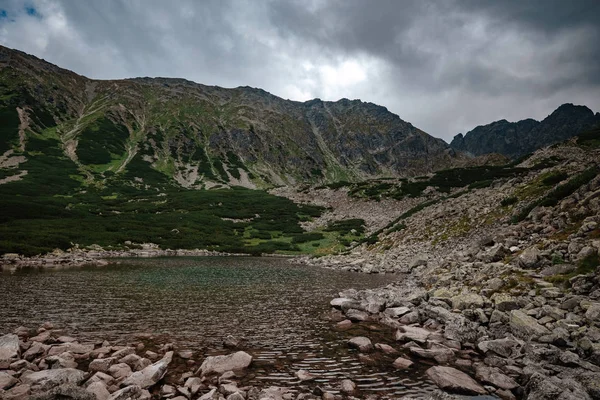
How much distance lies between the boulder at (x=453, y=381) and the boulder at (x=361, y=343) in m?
2.92

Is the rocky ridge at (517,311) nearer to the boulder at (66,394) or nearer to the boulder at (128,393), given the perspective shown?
the boulder at (128,393)

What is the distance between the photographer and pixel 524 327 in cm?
1343

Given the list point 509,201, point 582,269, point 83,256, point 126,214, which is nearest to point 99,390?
point 582,269

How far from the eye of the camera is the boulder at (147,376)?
10234 millimetres

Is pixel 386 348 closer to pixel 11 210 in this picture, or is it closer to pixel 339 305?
pixel 339 305

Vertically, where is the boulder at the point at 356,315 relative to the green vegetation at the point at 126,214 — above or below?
below

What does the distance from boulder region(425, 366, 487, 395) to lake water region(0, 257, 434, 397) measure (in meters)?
0.31

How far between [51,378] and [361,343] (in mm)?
11192

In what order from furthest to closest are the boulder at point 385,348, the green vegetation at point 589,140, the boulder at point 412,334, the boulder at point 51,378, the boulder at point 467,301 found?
1. the green vegetation at point 589,140
2. the boulder at point 467,301
3. the boulder at point 412,334
4. the boulder at point 385,348
5. the boulder at point 51,378

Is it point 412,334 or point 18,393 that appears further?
point 412,334

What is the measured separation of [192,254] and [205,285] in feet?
135

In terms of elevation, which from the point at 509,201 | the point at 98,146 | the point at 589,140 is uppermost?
the point at 98,146

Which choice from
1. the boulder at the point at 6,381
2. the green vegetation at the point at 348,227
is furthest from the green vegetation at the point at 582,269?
the green vegetation at the point at 348,227

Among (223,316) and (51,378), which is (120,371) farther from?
(223,316)
